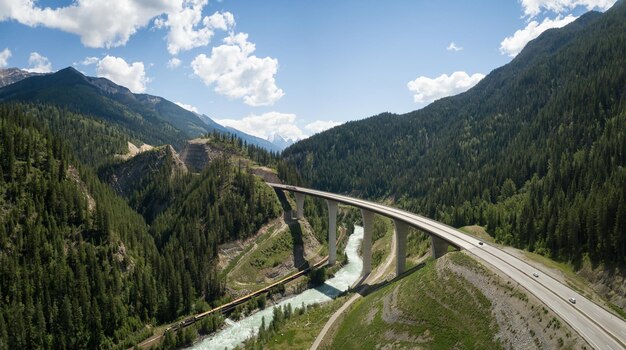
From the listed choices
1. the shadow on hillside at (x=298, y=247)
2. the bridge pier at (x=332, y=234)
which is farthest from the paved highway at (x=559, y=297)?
the shadow on hillside at (x=298, y=247)

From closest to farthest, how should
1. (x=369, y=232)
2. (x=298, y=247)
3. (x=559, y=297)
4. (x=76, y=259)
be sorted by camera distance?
(x=559, y=297) → (x=76, y=259) → (x=369, y=232) → (x=298, y=247)

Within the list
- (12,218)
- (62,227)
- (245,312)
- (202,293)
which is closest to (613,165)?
(245,312)

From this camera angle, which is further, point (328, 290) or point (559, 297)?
point (328, 290)

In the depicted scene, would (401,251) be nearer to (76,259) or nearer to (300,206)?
(300,206)

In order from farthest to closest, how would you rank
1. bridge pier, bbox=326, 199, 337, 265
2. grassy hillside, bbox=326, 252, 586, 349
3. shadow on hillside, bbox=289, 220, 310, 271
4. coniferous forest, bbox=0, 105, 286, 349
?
bridge pier, bbox=326, 199, 337, 265 < shadow on hillside, bbox=289, 220, 310, 271 < coniferous forest, bbox=0, 105, 286, 349 < grassy hillside, bbox=326, 252, 586, 349

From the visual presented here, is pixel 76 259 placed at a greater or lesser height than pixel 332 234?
greater

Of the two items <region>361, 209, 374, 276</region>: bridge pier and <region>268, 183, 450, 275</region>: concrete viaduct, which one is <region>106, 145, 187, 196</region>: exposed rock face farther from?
<region>361, 209, 374, 276</region>: bridge pier

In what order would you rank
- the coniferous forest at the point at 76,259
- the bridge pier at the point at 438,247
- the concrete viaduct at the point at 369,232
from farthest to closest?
the concrete viaduct at the point at 369,232
the bridge pier at the point at 438,247
the coniferous forest at the point at 76,259

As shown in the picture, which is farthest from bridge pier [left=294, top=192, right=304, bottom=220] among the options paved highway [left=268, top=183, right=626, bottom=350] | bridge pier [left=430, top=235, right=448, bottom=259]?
bridge pier [left=430, top=235, right=448, bottom=259]

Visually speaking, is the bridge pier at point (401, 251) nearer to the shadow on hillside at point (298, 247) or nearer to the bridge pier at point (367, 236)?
the bridge pier at point (367, 236)

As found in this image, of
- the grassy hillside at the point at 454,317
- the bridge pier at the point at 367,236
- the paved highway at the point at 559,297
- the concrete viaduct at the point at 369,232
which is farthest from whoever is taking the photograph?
the bridge pier at the point at 367,236

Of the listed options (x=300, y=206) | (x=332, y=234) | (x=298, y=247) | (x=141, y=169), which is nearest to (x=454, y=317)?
(x=332, y=234)

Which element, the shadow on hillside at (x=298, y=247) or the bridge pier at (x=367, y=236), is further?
the shadow on hillside at (x=298, y=247)
